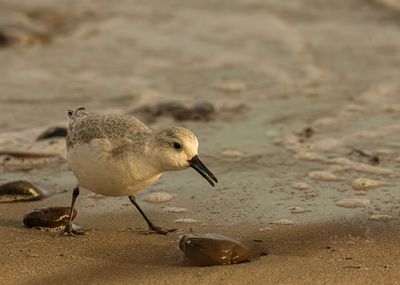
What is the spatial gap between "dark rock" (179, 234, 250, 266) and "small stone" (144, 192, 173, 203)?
1.38 m

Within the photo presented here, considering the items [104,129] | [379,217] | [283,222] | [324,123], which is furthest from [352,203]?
[324,123]

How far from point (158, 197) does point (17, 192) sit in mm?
1056

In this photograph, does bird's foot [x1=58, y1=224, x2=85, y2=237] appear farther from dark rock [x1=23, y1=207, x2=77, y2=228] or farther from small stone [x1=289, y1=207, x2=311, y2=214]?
small stone [x1=289, y1=207, x2=311, y2=214]

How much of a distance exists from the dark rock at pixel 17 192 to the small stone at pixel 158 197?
2.72 ft

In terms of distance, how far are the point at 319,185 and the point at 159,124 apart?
8.09 ft

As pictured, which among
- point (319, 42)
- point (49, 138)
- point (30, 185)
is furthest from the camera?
point (319, 42)

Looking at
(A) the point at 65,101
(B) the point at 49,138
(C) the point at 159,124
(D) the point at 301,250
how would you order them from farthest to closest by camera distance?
(A) the point at 65,101
(C) the point at 159,124
(B) the point at 49,138
(D) the point at 301,250

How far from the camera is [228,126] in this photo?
8.12 m

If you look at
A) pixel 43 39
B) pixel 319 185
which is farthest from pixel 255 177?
pixel 43 39

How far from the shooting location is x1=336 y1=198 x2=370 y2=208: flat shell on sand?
5715mm

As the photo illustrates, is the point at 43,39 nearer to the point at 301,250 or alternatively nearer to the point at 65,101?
the point at 65,101

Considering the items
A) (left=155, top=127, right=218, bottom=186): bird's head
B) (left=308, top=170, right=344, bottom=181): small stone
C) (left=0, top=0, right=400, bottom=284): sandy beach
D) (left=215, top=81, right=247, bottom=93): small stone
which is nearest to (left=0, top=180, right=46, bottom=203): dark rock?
(left=0, top=0, right=400, bottom=284): sandy beach

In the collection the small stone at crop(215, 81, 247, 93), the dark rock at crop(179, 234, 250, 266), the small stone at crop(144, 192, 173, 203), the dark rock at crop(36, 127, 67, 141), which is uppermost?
the dark rock at crop(179, 234, 250, 266)

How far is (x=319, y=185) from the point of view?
6273 mm
